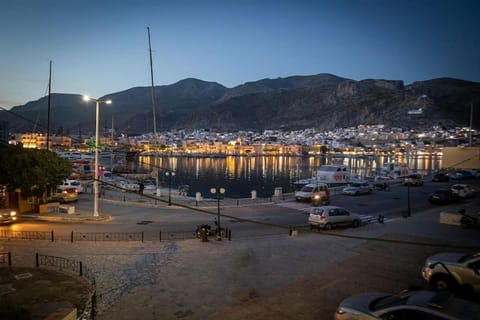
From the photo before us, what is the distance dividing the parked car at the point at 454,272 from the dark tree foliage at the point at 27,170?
22.4m

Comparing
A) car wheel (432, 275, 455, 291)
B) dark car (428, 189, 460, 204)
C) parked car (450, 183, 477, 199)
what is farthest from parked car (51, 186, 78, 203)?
parked car (450, 183, 477, 199)

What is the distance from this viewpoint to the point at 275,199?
100 feet

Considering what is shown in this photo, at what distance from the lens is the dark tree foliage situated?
21.1 meters

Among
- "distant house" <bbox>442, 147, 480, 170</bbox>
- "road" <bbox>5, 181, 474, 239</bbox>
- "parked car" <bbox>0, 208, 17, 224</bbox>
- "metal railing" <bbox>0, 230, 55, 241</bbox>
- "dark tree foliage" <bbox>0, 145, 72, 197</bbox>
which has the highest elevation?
"distant house" <bbox>442, 147, 480, 170</bbox>

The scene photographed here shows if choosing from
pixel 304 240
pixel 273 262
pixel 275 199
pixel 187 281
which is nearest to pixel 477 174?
pixel 275 199

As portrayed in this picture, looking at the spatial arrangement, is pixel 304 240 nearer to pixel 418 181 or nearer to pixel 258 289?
pixel 258 289

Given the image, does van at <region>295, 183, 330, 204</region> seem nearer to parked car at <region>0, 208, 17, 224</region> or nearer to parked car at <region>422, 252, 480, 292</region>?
parked car at <region>422, 252, 480, 292</region>

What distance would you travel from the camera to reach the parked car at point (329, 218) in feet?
60.0

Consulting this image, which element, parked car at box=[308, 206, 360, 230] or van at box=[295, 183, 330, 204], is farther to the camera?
van at box=[295, 183, 330, 204]

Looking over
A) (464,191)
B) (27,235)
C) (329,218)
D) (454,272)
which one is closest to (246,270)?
(454,272)

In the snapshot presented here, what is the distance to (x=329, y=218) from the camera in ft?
60.1

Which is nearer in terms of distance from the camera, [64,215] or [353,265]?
[353,265]

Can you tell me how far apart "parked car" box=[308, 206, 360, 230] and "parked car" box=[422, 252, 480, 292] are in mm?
8029

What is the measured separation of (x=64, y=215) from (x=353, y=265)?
18.0 meters
